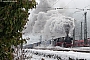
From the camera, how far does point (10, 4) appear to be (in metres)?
3.03

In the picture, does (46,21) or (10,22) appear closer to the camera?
(10,22)

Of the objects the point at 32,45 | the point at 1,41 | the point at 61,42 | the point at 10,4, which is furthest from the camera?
the point at 32,45

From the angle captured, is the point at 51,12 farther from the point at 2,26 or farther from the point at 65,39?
the point at 2,26

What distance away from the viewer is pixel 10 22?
304 centimetres

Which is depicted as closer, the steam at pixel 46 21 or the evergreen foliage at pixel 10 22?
the evergreen foliage at pixel 10 22

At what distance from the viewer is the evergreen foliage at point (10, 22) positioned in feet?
10.0

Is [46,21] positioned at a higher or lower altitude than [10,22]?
higher

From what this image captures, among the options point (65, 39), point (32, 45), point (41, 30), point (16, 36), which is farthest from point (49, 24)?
point (16, 36)

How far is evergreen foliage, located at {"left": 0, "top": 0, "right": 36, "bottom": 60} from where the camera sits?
3.06 metres

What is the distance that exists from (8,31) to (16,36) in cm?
36

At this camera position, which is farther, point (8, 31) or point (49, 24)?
point (49, 24)

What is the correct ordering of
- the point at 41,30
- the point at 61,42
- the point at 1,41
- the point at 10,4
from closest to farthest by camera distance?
the point at 10,4 < the point at 1,41 < the point at 61,42 < the point at 41,30

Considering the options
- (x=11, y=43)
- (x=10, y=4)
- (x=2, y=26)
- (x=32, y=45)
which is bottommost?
(x=32, y=45)

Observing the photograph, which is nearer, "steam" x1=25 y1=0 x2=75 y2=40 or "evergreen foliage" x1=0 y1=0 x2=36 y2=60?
"evergreen foliage" x1=0 y1=0 x2=36 y2=60
